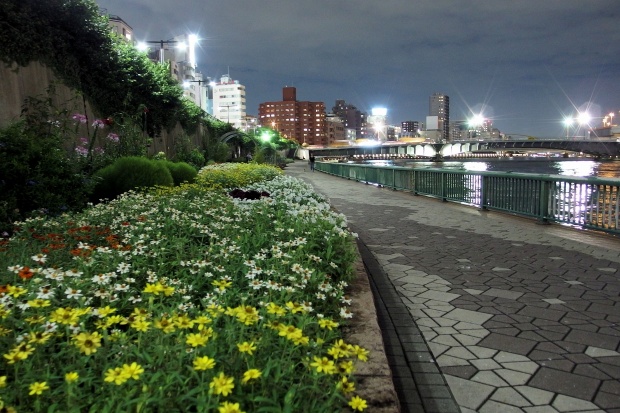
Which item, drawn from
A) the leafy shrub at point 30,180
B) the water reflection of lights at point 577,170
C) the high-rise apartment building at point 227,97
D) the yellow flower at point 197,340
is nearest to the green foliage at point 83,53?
the leafy shrub at point 30,180

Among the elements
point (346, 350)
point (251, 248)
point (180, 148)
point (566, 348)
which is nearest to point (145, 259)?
point (251, 248)

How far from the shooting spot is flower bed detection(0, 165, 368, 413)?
6.24ft

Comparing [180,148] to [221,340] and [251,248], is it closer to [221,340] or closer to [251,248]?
[251,248]

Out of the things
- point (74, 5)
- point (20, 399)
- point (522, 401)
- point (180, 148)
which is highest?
point (74, 5)

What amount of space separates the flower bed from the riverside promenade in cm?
65

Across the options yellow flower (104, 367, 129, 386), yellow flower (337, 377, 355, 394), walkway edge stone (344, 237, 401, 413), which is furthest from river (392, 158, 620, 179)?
yellow flower (104, 367, 129, 386)

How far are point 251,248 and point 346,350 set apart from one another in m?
2.58

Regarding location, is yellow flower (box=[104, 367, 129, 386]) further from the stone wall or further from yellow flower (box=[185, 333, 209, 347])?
the stone wall

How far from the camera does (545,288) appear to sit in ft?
16.6

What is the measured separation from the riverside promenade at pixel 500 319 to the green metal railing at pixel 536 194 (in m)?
0.44

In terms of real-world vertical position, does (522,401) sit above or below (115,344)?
below

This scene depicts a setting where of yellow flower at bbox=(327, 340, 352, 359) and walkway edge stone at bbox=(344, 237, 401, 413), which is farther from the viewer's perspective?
walkway edge stone at bbox=(344, 237, 401, 413)

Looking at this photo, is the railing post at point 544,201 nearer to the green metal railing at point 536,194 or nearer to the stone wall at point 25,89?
the green metal railing at point 536,194

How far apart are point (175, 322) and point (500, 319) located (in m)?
3.07
